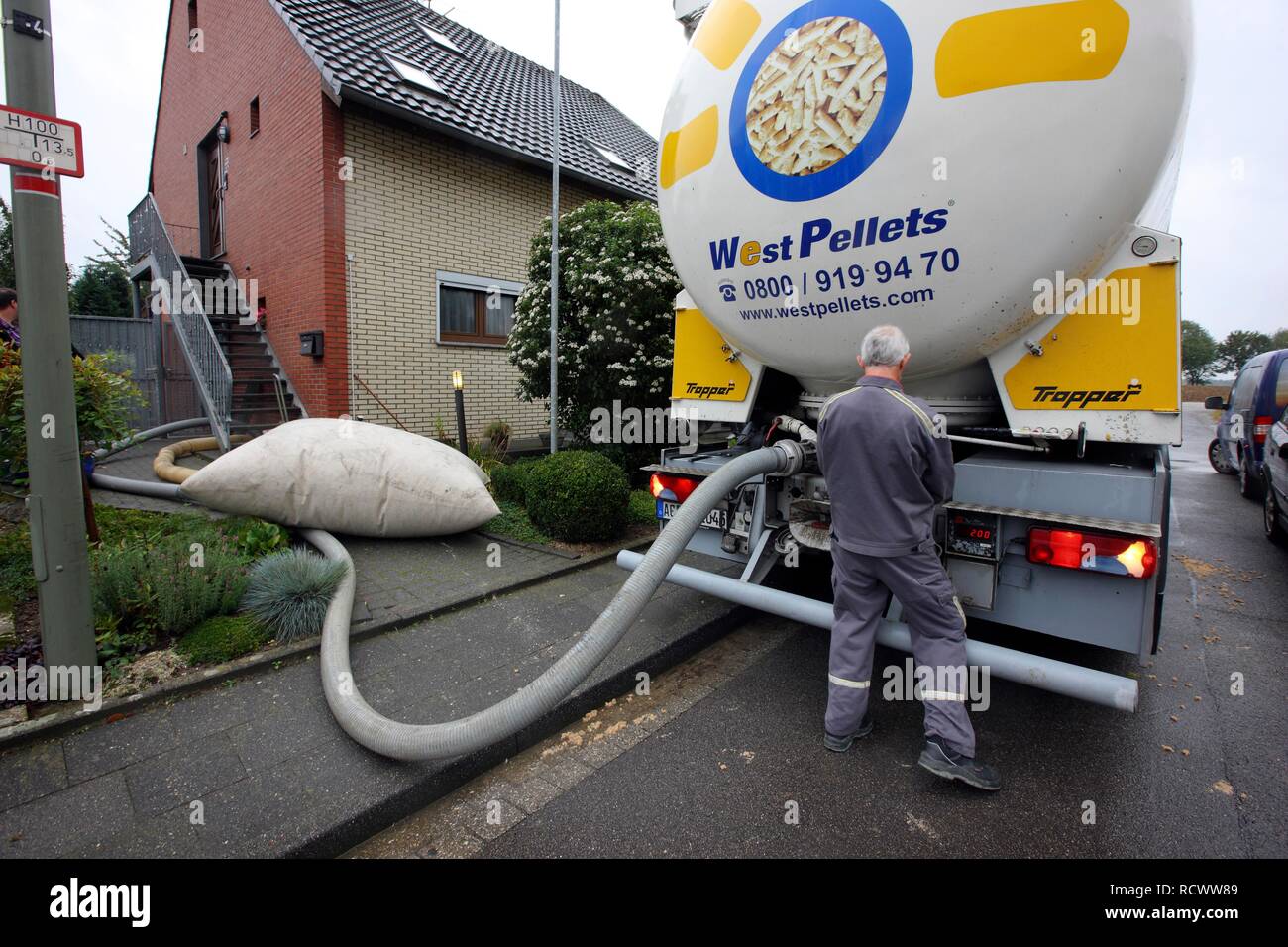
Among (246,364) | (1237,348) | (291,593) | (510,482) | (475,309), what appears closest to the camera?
(291,593)

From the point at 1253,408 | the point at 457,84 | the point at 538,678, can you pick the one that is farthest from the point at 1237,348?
the point at 538,678

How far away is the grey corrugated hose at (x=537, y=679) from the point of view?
7.77 feet

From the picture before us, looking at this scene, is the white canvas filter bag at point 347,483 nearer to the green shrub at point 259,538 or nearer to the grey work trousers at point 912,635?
the green shrub at point 259,538

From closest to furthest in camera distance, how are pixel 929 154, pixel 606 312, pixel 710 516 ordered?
pixel 929 154 < pixel 710 516 < pixel 606 312

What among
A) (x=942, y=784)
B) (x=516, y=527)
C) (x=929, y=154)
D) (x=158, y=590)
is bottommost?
(x=942, y=784)

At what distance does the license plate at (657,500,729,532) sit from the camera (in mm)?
3799

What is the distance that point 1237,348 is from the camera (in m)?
42.9

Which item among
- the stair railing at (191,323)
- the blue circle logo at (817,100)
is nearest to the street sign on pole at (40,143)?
the blue circle logo at (817,100)

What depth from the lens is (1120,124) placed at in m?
2.22

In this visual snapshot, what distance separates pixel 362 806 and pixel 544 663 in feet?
4.09

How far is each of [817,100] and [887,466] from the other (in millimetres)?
1462

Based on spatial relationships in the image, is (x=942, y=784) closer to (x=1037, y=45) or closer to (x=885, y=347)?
(x=885, y=347)

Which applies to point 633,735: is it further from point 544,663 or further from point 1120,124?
point 1120,124
